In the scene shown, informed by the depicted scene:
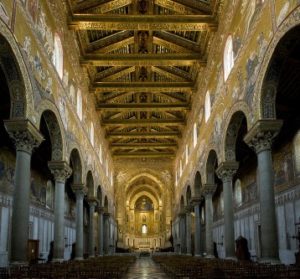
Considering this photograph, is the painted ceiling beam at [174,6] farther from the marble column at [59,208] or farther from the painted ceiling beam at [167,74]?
the marble column at [59,208]

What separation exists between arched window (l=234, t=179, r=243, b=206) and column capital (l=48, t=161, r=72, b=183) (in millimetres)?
15886

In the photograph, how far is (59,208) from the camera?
20.6 m

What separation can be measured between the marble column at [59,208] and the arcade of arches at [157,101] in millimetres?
51

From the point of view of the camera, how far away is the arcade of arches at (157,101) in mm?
14523

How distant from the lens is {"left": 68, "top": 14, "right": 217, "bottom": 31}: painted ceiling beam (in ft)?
73.2

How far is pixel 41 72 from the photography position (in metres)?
16.8

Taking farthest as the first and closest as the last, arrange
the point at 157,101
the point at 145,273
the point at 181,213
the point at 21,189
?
the point at 181,213
the point at 157,101
the point at 145,273
the point at 21,189

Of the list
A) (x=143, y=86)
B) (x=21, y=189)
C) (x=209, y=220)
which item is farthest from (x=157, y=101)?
(x=21, y=189)

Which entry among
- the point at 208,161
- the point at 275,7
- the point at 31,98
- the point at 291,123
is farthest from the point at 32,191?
the point at 275,7

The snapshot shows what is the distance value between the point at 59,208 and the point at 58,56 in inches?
307

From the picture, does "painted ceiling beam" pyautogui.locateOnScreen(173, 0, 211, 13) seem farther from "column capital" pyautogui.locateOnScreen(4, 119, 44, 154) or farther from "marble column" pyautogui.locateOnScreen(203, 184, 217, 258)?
"column capital" pyautogui.locateOnScreen(4, 119, 44, 154)

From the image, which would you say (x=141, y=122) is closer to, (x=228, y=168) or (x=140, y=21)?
(x=140, y=21)

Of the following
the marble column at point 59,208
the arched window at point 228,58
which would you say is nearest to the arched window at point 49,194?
the marble column at point 59,208

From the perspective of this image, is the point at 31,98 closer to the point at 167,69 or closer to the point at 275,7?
the point at 275,7
